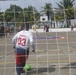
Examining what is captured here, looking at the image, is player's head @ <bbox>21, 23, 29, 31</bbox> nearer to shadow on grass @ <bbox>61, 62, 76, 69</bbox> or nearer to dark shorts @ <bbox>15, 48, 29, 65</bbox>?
dark shorts @ <bbox>15, 48, 29, 65</bbox>

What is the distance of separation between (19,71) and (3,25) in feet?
5.04

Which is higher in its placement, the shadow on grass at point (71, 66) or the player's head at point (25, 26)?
the player's head at point (25, 26)

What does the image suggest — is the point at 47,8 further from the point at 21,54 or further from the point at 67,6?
the point at 21,54

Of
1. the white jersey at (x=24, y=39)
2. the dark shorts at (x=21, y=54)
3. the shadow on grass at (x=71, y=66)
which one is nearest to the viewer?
the white jersey at (x=24, y=39)

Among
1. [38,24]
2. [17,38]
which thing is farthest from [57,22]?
[17,38]

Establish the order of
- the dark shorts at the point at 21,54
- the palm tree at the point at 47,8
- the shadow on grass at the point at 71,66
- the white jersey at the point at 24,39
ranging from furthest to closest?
the shadow on grass at the point at 71,66
the dark shorts at the point at 21,54
the white jersey at the point at 24,39
the palm tree at the point at 47,8

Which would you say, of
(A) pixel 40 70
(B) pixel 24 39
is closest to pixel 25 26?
(B) pixel 24 39

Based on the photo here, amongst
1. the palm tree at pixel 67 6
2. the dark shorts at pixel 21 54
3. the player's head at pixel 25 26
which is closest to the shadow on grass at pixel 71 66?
the palm tree at pixel 67 6

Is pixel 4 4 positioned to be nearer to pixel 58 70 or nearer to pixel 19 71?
pixel 19 71

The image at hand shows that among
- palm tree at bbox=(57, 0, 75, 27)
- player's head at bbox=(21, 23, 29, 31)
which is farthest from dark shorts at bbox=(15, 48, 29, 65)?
palm tree at bbox=(57, 0, 75, 27)

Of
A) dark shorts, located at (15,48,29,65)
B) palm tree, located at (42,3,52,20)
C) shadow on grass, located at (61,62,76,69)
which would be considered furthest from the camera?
shadow on grass, located at (61,62,76,69)

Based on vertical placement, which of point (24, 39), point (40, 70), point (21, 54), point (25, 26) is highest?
point (25, 26)

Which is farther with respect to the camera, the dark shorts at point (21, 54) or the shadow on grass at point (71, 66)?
the shadow on grass at point (71, 66)

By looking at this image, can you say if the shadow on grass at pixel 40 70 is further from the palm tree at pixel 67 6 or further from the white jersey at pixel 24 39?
the palm tree at pixel 67 6
